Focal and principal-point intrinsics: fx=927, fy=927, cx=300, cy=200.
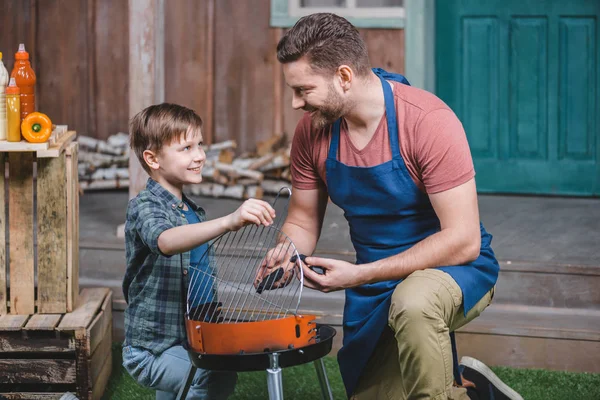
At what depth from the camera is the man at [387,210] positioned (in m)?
2.70

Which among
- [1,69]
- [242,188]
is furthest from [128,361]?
[242,188]

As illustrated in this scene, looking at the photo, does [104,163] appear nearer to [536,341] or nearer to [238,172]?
[238,172]

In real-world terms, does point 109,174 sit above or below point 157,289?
above

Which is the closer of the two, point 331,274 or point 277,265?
point 331,274

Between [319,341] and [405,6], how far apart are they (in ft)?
12.3

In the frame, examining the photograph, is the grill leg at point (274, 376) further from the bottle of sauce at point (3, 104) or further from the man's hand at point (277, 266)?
the bottle of sauce at point (3, 104)

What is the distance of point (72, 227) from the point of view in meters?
3.51

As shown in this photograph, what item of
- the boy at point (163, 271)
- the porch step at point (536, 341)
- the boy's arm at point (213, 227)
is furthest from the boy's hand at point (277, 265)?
the porch step at point (536, 341)

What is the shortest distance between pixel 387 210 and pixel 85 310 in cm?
133

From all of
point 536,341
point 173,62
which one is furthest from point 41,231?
point 173,62

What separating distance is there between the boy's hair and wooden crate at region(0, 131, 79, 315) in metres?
0.61

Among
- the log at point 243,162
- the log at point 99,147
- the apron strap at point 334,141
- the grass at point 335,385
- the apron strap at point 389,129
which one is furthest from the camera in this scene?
the log at point 99,147

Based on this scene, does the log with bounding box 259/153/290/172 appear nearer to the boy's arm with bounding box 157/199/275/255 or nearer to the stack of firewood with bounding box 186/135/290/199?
the stack of firewood with bounding box 186/135/290/199

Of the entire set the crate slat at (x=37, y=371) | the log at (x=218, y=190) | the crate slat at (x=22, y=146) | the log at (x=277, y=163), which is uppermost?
the crate slat at (x=22, y=146)
